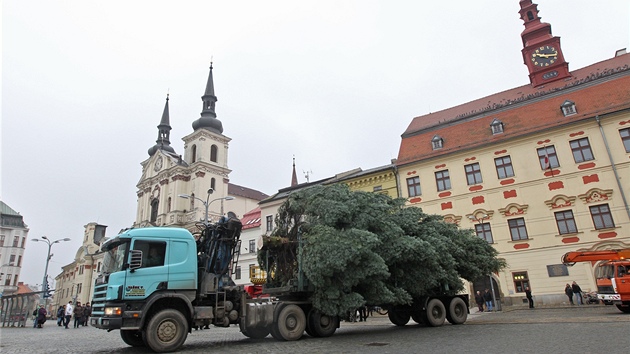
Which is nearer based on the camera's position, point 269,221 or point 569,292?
point 569,292

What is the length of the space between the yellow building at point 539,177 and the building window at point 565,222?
5 centimetres

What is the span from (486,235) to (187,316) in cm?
2070

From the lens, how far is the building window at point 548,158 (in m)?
23.6

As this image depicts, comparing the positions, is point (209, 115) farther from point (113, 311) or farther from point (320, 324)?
point (113, 311)

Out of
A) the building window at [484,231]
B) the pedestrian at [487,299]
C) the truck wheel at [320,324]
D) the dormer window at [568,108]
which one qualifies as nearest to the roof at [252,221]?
the building window at [484,231]

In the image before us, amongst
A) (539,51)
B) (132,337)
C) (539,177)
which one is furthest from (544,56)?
(132,337)

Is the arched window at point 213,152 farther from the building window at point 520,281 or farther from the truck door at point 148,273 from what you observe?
the truck door at point 148,273

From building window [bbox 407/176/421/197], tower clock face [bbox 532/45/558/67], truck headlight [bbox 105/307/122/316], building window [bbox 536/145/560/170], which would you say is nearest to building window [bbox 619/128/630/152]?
building window [bbox 536/145/560/170]

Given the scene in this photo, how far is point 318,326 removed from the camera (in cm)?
1229

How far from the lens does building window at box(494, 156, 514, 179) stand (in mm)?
24812

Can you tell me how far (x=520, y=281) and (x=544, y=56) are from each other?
21161mm

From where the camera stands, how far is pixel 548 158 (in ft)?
78.1

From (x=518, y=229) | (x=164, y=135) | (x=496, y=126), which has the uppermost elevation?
(x=164, y=135)

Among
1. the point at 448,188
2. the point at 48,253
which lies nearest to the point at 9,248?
the point at 48,253
